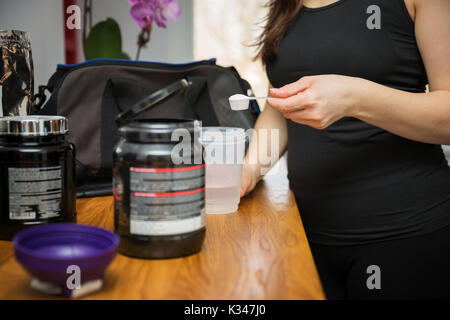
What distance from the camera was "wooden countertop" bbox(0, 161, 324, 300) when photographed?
1.56ft

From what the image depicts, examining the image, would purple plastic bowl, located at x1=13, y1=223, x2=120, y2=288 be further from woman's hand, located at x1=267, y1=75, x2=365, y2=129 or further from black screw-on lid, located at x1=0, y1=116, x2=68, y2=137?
woman's hand, located at x1=267, y1=75, x2=365, y2=129

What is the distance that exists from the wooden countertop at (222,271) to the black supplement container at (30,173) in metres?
0.05

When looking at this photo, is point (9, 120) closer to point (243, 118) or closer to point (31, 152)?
point (31, 152)

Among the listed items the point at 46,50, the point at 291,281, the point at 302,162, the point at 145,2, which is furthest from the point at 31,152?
the point at 145,2

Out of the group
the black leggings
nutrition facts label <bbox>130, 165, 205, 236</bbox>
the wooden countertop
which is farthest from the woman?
nutrition facts label <bbox>130, 165, 205, 236</bbox>

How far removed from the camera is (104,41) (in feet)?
5.83

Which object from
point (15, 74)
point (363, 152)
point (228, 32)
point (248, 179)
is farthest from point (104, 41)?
point (363, 152)

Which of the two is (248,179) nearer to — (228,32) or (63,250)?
(63,250)

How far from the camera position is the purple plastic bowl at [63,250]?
432mm

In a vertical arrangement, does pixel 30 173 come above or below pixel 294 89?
below

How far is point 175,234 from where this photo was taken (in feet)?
1.76

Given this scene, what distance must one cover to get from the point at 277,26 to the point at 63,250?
2.29 ft

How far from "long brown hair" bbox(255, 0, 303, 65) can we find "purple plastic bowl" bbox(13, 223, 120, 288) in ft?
2.12

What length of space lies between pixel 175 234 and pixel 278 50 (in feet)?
1.95
